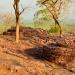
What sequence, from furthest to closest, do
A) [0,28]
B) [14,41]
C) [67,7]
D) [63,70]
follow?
1. [0,28]
2. [67,7]
3. [14,41]
4. [63,70]

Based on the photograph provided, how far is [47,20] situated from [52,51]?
131ft

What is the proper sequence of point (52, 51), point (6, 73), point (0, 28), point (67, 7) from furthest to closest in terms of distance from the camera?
1. point (0, 28)
2. point (67, 7)
3. point (52, 51)
4. point (6, 73)

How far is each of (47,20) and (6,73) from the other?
165 feet

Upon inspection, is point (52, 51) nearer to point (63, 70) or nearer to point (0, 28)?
point (63, 70)

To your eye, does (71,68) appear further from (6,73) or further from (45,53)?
(6,73)

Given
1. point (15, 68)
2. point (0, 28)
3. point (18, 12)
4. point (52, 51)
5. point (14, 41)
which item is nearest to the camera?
point (15, 68)

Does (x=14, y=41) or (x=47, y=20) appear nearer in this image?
(x=14, y=41)

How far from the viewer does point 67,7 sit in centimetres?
6488

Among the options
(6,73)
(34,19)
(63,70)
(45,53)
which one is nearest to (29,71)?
(6,73)

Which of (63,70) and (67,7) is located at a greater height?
(67,7)

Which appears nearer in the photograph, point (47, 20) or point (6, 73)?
point (6, 73)

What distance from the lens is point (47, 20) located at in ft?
220

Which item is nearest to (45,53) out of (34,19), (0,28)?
(34,19)

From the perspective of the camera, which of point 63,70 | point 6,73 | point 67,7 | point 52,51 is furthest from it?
point 67,7
